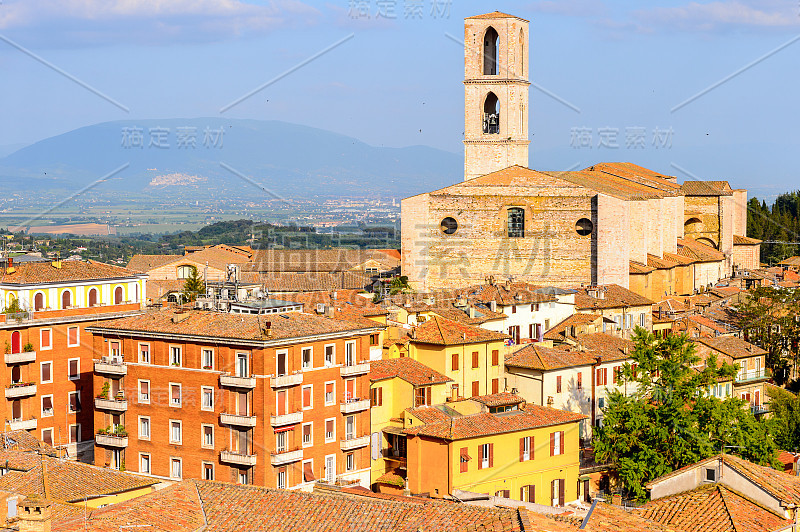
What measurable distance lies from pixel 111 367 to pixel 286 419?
14.4ft

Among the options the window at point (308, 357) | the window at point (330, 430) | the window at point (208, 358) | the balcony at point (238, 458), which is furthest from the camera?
the window at point (330, 430)

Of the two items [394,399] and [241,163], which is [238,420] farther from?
[241,163]

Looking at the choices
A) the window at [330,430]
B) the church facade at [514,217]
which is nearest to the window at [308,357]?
the window at [330,430]

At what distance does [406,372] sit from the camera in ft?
100

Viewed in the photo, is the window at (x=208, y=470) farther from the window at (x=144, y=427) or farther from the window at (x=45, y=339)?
the window at (x=45, y=339)

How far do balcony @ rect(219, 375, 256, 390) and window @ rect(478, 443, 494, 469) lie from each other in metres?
4.67

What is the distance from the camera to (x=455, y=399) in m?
30.8

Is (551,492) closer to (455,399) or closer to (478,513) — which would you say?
(455,399)

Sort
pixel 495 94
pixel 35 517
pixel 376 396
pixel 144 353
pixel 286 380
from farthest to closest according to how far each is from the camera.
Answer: pixel 495 94 → pixel 376 396 → pixel 144 353 → pixel 286 380 → pixel 35 517

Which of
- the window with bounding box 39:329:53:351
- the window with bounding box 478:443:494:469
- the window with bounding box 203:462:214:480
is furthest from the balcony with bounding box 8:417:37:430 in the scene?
the window with bounding box 478:443:494:469

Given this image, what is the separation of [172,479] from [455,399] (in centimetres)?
722

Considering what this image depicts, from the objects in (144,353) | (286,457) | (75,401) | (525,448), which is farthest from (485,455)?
(75,401)

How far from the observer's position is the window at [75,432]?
31609 millimetres

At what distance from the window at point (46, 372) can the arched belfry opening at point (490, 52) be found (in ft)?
105
